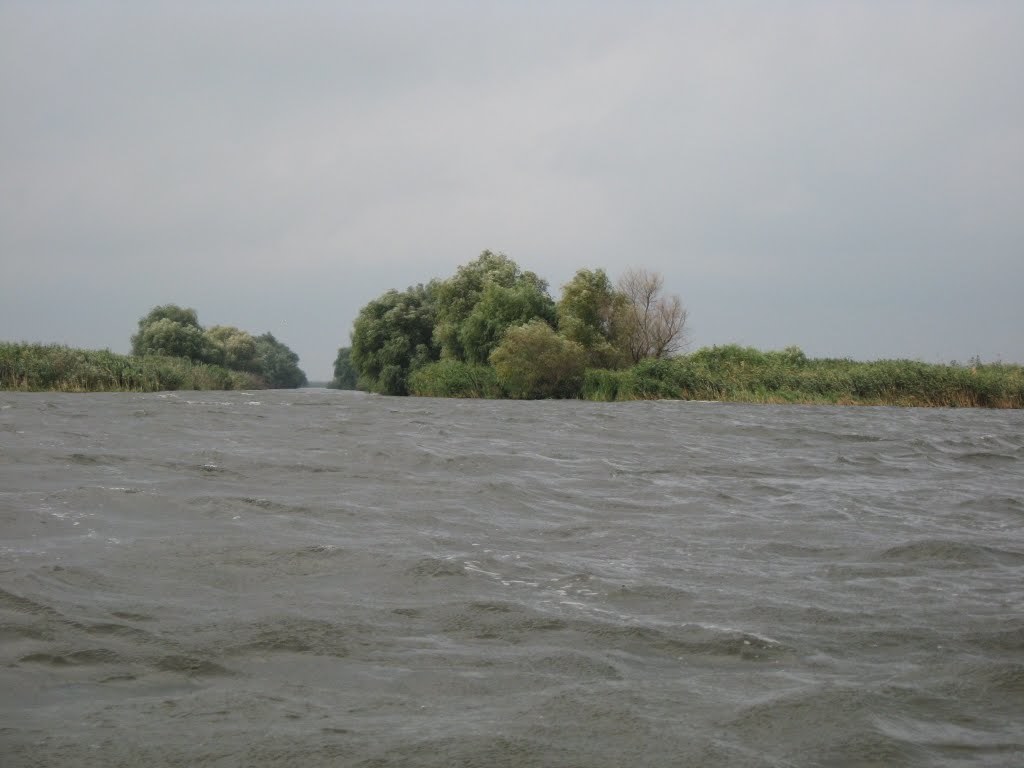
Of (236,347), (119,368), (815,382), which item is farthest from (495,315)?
(236,347)

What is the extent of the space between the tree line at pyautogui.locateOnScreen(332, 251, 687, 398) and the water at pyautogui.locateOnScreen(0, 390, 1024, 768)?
41810 mm

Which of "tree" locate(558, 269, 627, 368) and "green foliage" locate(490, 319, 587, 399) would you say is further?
"tree" locate(558, 269, 627, 368)

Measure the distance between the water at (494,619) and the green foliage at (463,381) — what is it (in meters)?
43.5

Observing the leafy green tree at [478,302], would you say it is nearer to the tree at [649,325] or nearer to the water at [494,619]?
the tree at [649,325]

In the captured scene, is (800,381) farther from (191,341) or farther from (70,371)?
(191,341)

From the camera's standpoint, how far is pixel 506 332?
53.4 meters

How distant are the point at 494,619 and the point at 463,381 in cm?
5047

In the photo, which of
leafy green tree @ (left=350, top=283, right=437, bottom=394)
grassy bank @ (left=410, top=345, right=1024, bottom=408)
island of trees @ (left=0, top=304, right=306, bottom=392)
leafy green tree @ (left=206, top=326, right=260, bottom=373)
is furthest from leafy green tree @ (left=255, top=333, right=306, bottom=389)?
grassy bank @ (left=410, top=345, right=1024, bottom=408)

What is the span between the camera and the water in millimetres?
3305

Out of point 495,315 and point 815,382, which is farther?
point 495,315

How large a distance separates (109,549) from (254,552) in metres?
0.94

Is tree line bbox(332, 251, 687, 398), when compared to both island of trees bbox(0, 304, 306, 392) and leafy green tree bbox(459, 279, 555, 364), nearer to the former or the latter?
→ leafy green tree bbox(459, 279, 555, 364)

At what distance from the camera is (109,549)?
604 centimetres

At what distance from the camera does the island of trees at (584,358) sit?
37.8 metres
